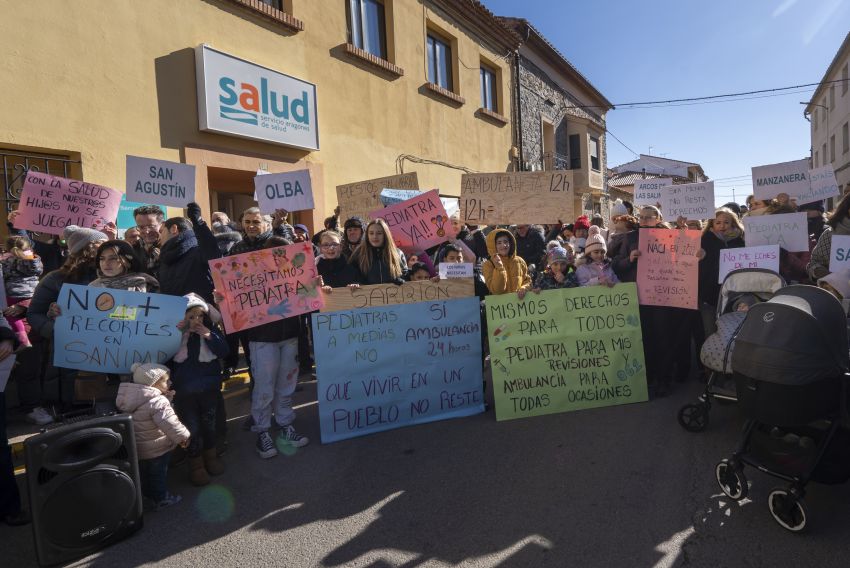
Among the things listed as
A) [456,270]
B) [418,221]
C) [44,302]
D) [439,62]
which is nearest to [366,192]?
[418,221]

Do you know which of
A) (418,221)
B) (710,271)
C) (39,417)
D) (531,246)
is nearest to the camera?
(39,417)

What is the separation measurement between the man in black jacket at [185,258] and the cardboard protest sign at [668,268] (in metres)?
3.82

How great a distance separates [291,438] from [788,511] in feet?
10.7

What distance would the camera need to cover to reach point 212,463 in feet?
12.3

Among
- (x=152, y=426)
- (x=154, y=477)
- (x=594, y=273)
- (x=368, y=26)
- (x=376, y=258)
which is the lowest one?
(x=154, y=477)

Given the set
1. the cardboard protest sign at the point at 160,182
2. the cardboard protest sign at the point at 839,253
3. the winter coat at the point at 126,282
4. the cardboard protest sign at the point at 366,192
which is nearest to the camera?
the winter coat at the point at 126,282

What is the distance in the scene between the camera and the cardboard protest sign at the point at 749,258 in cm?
453

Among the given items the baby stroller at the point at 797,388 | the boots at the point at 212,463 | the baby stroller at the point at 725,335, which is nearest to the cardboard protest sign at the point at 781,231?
the baby stroller at the point at 725,335

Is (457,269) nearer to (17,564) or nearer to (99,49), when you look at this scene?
(17,564)

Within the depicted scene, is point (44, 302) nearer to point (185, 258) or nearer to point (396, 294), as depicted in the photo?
point (185, 258)

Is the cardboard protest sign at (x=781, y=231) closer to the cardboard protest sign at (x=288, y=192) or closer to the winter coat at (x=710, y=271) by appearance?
the winter coat at (x=710, y=271)

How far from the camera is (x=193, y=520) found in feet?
10.4

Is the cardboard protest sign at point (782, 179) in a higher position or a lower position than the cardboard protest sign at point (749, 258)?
higher

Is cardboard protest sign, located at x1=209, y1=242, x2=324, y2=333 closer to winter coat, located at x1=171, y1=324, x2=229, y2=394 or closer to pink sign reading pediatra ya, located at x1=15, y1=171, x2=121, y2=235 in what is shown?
winter coat, located at x1=171, y1=324, x2=229, y2=394
